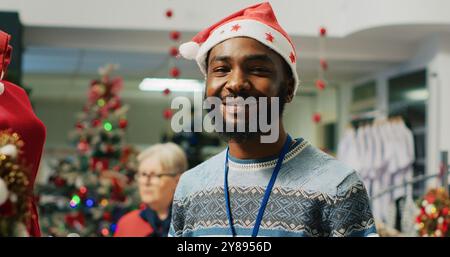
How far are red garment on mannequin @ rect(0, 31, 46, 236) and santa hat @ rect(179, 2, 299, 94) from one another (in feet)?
1.02

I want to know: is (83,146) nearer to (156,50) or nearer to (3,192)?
(156,50)

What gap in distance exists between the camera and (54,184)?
549cm

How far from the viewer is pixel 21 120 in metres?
1.30

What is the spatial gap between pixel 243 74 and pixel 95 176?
14.2 ft

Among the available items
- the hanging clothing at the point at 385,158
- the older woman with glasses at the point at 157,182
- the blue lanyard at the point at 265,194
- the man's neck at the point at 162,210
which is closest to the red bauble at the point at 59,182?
the older woman with glasses at the point at 157,182

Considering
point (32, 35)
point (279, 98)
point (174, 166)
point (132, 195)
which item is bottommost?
point (132, 195)

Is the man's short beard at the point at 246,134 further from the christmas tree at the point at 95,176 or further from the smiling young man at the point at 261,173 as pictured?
the christmas tree at the point at 95,176

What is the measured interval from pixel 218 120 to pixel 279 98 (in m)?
0.11

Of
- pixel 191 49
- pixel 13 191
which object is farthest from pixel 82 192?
pixel 13 191

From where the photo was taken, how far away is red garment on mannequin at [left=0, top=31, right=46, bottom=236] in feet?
4.19

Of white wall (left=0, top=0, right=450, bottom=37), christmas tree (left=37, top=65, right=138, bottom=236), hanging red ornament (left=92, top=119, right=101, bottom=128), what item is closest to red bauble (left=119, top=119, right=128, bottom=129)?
christmas tree (left=37, top=65, right=138, bottom=236)

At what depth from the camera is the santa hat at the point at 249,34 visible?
51.2 inches
